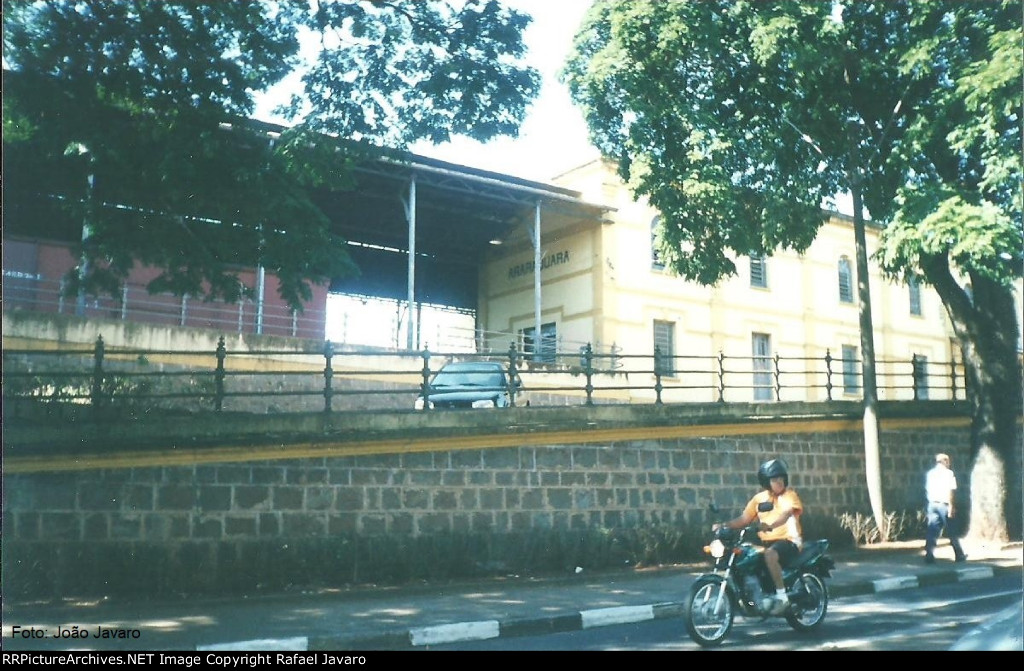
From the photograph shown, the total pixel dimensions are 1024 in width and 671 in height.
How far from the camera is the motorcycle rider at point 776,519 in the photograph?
761 cm

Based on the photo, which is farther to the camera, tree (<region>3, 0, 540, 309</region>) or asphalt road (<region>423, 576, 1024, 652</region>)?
tree (<region>3, 0, 540, 309</region>)

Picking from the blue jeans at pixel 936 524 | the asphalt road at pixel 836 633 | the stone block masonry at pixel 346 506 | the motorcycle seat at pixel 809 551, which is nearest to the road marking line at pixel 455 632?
the asphalt road at pixel 836 633

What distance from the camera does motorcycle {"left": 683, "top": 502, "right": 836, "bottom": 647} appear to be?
722 cm

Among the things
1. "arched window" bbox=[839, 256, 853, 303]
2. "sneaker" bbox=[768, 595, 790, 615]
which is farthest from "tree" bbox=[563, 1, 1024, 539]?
"arched window" bbox=[839, 256, 853, 303]

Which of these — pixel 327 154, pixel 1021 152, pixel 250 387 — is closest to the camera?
pixel 327 154

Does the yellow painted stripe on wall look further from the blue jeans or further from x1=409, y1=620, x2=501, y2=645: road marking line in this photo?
x1=409, y1=620, x2=501, y2=645: road marking line

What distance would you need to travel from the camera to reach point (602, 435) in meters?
12.9

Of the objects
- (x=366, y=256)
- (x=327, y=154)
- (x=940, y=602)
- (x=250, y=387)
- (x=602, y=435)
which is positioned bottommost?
(x=940, y=602)

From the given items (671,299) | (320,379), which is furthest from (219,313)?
(671,299)

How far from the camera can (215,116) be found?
9727 mm

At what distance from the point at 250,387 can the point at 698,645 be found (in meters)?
11.7

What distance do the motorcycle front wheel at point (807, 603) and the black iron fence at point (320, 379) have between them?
4.66 m
